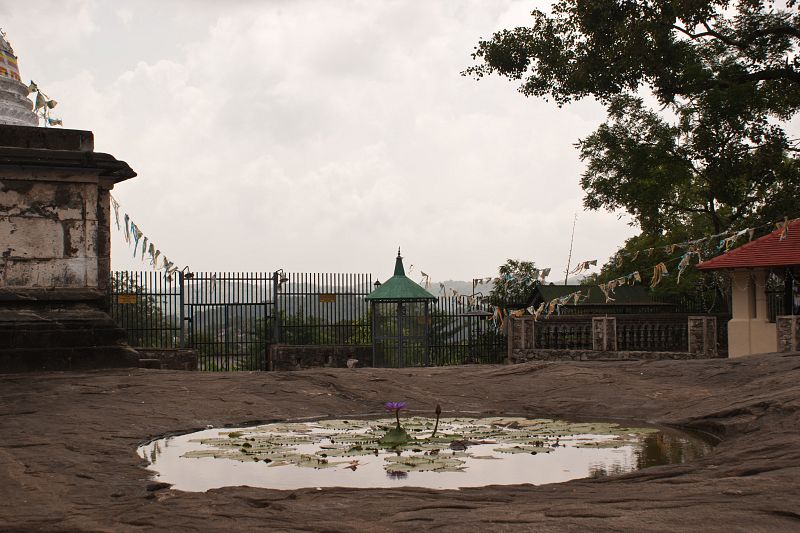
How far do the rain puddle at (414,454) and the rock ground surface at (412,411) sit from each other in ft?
1.09

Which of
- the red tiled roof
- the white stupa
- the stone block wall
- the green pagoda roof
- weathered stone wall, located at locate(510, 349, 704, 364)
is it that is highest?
the white stupa

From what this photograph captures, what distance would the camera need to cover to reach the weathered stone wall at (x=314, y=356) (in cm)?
1941

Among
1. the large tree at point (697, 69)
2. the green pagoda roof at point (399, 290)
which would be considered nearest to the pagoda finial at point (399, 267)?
the green pagoda roof at point (399, 290)

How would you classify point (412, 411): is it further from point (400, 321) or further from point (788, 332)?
point (788, 332)

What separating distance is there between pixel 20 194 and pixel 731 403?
24.9ft

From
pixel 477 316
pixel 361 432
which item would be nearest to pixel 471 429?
pixel 361 432

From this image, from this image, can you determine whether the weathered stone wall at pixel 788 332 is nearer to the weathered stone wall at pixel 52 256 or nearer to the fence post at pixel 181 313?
the fence post at pixel 181 313

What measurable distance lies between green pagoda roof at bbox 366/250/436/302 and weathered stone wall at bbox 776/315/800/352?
24.2ft

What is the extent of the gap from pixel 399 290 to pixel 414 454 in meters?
12.1

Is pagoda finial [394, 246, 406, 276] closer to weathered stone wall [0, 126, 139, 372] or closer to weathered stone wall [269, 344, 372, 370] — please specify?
weathered stone wall [269, 344, 372, 370]

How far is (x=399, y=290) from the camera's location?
18047 mm

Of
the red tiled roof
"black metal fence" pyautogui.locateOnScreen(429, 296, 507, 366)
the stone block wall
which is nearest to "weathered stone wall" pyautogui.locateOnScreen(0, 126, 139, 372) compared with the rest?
the stone block wall

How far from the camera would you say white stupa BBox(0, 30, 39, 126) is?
10593 millimetres

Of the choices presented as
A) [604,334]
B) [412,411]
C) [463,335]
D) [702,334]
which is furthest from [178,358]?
[702,334]
